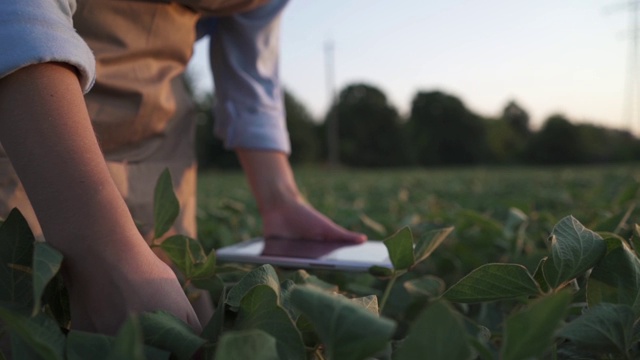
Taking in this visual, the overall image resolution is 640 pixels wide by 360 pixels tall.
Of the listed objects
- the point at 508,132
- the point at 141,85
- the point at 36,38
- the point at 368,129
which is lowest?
the point at 368,129

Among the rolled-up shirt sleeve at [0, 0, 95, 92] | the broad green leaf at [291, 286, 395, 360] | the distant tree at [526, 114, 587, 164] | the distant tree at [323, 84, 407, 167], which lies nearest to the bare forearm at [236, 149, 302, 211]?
the rolled-up shirt sleeve at [0, 0, 95, 92]

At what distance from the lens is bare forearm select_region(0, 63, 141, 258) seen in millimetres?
562

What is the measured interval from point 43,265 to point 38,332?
47 millimetres

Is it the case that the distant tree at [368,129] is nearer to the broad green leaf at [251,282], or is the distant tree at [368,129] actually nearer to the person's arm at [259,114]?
the person's arm at [259,114]

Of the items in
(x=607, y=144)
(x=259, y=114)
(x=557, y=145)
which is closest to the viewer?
(x=259, y=114)

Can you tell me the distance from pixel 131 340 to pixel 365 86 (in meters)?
39.4

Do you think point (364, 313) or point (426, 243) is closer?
point (364, 313)

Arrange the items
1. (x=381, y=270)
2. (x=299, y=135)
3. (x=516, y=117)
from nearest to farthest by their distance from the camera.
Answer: (x=381, y=270)
(x=299, y=135)
(x=516, y=117)

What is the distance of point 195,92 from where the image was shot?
26344mm

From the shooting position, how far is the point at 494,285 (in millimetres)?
541

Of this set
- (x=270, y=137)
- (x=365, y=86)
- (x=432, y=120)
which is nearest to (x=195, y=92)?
(x=365, y=86)

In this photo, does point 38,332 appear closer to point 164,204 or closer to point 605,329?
point 164,204

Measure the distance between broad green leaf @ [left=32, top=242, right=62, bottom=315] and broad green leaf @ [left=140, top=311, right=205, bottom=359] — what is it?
7cm

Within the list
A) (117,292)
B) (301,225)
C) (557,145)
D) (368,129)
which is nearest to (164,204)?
(117,292)
